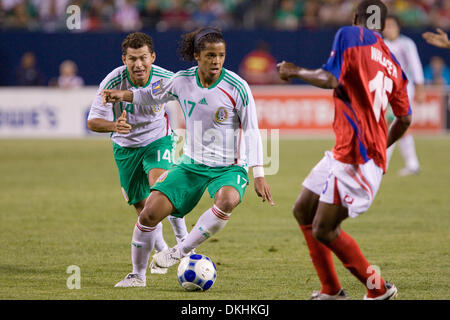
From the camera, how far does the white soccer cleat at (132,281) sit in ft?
21.2

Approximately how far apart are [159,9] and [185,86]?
19.2 metres

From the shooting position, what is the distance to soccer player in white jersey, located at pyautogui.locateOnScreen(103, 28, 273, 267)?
253 inches

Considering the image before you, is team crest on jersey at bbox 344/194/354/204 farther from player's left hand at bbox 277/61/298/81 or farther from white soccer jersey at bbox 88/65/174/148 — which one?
white soccer jersey at bbox 88/65/174/148

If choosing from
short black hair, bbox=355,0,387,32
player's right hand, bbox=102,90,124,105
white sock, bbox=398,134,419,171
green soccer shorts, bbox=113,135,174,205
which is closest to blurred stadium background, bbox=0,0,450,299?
white sock, bbox=398,134,419,171

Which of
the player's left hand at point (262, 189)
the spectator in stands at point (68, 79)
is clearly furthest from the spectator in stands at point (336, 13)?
the player's left hand at point (262, 189)

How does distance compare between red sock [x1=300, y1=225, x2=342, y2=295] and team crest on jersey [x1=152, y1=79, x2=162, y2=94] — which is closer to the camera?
red sock [x1=300, y1=225, x2=342, y2=295]

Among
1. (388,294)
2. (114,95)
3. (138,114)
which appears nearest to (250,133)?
(114,95)

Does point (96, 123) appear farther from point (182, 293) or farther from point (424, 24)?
point (424, 24)

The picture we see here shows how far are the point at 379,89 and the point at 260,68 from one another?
18997 mm

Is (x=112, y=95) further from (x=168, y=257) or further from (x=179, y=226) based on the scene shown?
(x=179, y=226)

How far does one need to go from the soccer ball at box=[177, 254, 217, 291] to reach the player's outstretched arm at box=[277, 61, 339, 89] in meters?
1.91

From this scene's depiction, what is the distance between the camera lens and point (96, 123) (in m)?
6.96

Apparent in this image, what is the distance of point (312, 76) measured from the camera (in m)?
5.09

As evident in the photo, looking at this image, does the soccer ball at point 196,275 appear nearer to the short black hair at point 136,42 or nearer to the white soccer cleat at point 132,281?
the white soccer cleat at point 132,281
